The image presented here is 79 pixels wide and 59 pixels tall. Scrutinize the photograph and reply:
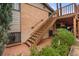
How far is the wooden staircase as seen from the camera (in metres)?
3.00

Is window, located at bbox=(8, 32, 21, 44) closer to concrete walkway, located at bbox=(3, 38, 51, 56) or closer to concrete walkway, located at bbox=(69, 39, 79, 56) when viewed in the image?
concrete walkway, located at bbox=(3, 38, 51, 56)

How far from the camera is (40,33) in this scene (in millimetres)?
3018

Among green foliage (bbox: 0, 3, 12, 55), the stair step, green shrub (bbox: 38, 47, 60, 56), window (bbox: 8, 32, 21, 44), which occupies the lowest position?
green shrub (bbox: 38, 47, 60, 56)

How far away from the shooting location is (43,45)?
3.01 m

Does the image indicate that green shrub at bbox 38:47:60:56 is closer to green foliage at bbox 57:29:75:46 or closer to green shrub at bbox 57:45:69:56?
green shrub at bbox 57:45:69:56

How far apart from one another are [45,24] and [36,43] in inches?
13.9

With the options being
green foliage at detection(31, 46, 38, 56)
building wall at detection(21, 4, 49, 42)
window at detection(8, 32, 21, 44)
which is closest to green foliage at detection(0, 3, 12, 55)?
window at detection(8, 32, 21, 44)

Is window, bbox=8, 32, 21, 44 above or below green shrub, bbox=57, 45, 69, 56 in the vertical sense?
above

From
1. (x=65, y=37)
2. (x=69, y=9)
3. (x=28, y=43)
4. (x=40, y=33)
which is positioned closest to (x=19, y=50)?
(x=28, y=43)

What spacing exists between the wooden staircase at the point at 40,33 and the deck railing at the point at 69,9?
0.16 meters

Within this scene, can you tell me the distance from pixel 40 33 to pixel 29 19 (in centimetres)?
30

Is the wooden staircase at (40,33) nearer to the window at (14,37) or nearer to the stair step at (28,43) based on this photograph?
the stair step at (28,43)

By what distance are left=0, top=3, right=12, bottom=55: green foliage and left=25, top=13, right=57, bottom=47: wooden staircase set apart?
0.38 meters

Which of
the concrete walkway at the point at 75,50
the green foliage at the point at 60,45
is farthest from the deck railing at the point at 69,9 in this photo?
the concrete walkway at the point at 75,50
